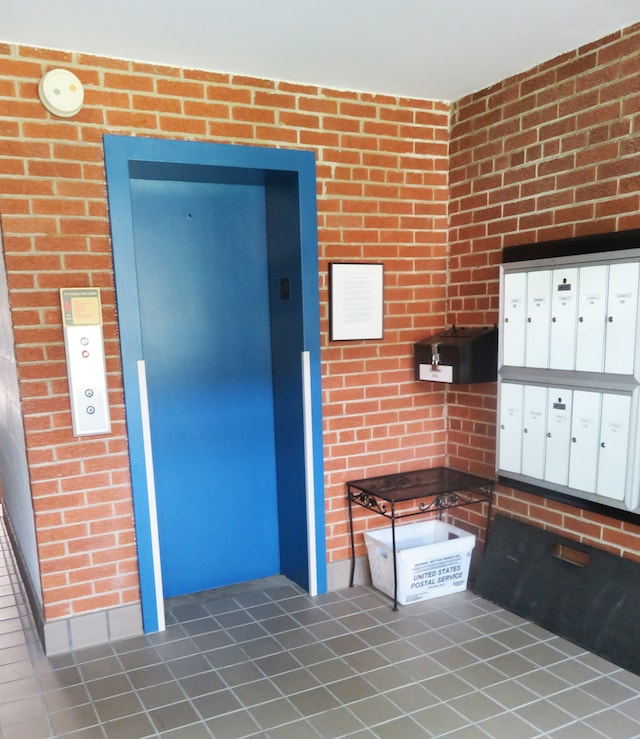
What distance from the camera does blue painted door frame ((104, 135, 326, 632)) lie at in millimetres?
2729

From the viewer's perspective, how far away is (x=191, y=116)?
281 cm

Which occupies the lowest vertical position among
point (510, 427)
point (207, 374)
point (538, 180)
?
A: point (510, 427)

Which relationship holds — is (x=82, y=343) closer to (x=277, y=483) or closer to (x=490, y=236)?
(x=277, y=483)

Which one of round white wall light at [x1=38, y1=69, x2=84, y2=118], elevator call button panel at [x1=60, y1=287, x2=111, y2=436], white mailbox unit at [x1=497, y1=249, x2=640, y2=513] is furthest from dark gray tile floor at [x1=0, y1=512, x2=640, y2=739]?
round white wall light at [x1=38, y1=69, x2=84, y2=118]

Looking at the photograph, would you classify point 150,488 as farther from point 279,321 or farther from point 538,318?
point 538,318

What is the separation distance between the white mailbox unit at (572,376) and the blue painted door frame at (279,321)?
103 cm

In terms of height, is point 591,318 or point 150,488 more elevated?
point 591,318

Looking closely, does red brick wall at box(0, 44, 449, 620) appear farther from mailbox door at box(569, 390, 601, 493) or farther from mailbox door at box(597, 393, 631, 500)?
mailbox door at box(597, 393, 631, 500)

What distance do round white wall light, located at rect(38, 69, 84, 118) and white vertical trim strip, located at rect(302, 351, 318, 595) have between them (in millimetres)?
1583

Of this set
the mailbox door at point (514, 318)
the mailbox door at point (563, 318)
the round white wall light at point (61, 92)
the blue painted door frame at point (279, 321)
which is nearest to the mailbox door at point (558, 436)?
the mailbox door at point (563, 318)

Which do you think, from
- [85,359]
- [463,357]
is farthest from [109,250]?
[463,357]

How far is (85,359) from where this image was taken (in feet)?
8.72

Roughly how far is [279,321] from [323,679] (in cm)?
185

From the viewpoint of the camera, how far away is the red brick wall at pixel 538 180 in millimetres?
2564
